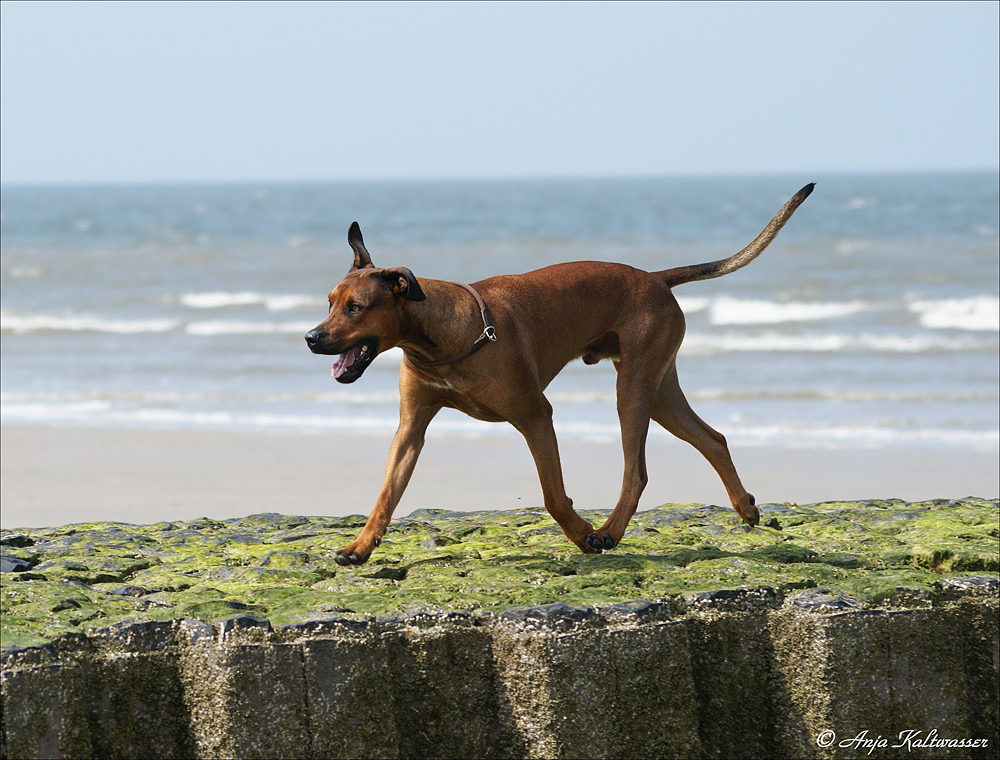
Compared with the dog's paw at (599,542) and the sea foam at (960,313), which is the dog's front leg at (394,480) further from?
the sea foam at (960,313)

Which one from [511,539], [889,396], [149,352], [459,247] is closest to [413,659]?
[511,539]

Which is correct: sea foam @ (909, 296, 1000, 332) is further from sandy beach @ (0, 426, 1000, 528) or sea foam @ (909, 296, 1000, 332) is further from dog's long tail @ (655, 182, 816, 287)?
dog's long tail @ (655, 182, 816, 287)

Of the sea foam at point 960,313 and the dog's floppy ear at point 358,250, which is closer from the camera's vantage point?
the dog's floppy ear at point 358,250

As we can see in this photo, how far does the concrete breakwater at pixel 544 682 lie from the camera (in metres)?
4.18

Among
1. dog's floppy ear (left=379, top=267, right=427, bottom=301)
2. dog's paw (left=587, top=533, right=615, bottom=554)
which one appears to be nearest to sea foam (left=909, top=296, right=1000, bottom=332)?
dog's paw (left=587, top=533, right=615, bottom=554)

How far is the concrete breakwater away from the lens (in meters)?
4.18

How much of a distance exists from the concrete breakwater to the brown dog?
2.89 ft

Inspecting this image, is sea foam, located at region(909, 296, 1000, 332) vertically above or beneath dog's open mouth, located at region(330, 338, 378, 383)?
above

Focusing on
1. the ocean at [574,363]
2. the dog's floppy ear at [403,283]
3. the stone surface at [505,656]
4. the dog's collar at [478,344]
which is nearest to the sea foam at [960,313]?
the ocean at [574,363]

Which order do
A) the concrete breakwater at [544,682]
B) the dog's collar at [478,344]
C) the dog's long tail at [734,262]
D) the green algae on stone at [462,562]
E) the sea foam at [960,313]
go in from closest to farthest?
the concrete breakwater at [544,682] < the green algae on stone at [462,562] < the dog's collar at [478,344] < the dog's long tail at [734,262] < the sea foam at [960,313]

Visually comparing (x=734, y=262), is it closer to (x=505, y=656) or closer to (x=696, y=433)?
(x=696, y=433)

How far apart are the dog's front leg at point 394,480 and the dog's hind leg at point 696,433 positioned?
51.5 inches

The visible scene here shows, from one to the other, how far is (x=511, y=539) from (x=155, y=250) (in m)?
32.9

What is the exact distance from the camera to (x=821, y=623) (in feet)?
15.0
